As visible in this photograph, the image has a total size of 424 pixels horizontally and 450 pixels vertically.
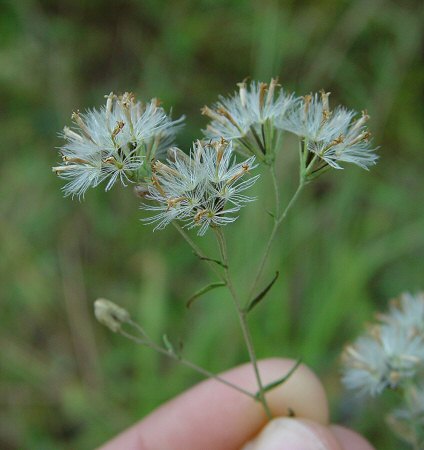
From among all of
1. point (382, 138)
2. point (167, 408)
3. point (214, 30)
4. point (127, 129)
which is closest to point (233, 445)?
point (167, 408)

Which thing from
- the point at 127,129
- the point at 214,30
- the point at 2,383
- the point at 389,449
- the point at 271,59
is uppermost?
the point at 214,30

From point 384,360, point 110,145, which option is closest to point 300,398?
point 384,360

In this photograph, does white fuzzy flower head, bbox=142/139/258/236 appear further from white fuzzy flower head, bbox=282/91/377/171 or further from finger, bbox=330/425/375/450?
finger, bbox=330/425/375/450

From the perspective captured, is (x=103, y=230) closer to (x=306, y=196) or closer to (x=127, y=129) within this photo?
(x=306, y=196)

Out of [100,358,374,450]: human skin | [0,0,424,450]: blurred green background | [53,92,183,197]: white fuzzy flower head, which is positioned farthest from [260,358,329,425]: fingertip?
[53,92,183,197]: white fuzzy flower head

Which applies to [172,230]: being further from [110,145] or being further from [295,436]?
[110,145]
